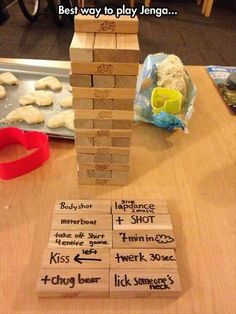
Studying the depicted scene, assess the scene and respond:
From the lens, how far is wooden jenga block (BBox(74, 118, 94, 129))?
0.47 m

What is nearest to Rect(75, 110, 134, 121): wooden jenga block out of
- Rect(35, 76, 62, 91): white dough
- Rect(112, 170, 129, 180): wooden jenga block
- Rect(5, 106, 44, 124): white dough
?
Rect(112, 170, 129, 180): wooden jenga block

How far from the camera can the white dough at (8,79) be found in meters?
0.77

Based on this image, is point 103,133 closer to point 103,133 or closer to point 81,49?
point 103,133

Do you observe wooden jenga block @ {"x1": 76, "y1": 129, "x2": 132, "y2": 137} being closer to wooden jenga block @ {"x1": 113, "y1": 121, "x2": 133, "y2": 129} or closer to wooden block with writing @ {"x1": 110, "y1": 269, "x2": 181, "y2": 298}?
wooden jenga block @ {"x1": 113, "y1": 121, "x2": 133, "y2": 129}

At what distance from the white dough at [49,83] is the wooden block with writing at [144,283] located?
52 cm

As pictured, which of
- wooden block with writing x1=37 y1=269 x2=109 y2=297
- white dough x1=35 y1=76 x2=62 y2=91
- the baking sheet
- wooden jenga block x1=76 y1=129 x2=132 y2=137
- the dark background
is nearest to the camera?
wooden block with writing x1=37 y1=269 x2=109 y2=297

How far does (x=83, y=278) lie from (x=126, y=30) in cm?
35

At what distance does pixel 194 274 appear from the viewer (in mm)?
422

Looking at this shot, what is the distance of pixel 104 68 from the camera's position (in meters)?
0.42

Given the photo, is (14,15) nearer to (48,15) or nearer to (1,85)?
(48,15)

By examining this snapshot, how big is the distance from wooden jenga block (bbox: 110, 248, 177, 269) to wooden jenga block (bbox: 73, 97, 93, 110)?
21 cm

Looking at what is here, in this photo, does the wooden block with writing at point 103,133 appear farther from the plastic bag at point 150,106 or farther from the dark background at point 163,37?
the dark background at point 163,37

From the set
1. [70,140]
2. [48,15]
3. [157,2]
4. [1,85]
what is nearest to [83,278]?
A: [70,140]

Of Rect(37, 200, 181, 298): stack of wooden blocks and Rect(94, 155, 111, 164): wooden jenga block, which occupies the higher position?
Rect(94, 155, 111, 164): wooden jenga block
